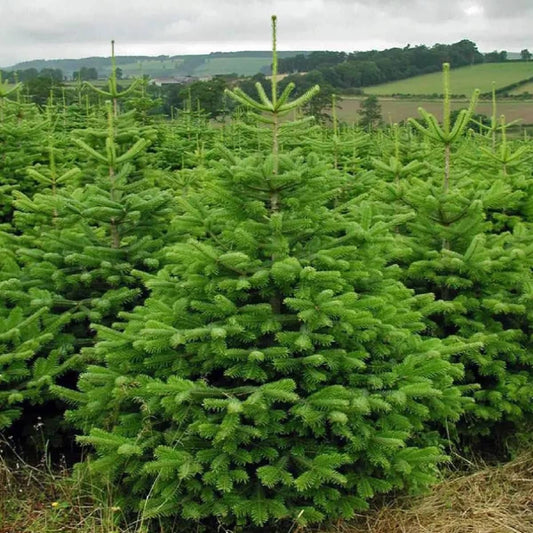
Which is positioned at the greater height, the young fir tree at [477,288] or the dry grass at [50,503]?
the young fir tree at [477,288]

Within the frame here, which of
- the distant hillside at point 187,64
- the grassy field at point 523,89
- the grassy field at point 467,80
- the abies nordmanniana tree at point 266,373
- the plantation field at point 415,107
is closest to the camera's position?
the abies nordmanniana tree at point 266,373

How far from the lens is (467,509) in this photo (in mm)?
4387

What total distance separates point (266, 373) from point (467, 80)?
61.4 m

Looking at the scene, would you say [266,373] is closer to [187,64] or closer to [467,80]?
[467,80]

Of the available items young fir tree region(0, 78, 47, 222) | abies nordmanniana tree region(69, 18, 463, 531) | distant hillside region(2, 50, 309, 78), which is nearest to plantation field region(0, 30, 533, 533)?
abies nordmanniana tree region(69, 18, 463, 531)

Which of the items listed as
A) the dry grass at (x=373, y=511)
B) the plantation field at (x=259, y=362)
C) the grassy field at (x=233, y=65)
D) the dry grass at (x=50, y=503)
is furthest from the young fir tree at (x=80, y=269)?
the grassy field at (x=233, y=65)

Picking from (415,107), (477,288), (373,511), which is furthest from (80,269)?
(415,107)

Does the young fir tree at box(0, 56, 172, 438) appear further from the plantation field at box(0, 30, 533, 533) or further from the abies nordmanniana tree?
the abies nordmanniana tree

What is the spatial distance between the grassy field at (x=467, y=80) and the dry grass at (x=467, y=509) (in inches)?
1970

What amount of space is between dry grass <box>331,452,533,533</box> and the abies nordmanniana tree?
0.21 m

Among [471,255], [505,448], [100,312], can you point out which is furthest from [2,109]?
[505,448]

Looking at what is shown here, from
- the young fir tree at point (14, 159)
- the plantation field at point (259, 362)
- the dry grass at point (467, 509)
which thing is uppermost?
the young fir tree at point (14, 159)

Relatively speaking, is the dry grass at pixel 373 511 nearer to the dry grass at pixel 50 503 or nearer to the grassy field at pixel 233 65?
the dry grass at pixel 50 503

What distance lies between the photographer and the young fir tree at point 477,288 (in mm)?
5066
